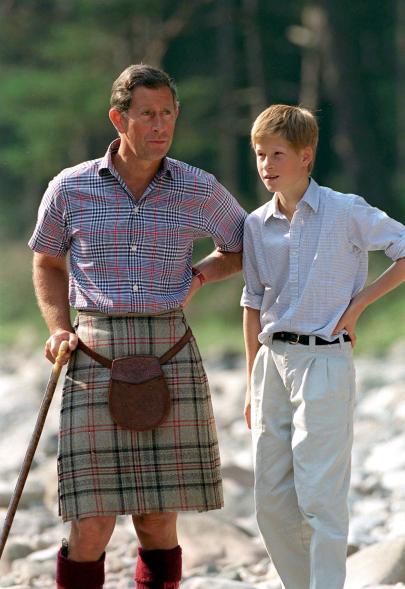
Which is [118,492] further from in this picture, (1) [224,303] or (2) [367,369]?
(1) [224,303]

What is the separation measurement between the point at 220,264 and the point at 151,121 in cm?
56

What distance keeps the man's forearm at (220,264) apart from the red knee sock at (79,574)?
0.90m

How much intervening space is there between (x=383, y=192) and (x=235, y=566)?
16.5 meters

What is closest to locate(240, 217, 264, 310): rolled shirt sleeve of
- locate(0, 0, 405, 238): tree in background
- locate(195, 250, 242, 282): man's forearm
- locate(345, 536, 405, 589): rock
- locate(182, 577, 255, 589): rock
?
locate(195, 250, 242, 282): man's forearm

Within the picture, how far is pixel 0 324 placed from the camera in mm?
21219

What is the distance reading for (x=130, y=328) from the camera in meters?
3.89

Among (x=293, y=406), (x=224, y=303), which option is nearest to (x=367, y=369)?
(x=224, y=303)

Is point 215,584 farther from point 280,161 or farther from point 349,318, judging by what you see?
point 280,161

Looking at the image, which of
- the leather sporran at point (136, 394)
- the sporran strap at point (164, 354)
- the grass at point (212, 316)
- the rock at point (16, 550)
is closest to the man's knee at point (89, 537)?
the leather sporran at point (136, 394)

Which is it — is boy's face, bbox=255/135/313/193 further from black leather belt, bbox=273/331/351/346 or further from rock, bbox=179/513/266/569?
rock, bbox=179/513/266/569

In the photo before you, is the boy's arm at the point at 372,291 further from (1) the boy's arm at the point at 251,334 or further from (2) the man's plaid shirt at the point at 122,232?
(2) the man's plaid shirt at the point at 122,232

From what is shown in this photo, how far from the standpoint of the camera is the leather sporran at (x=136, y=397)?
3.85 metres

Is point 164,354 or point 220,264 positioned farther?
point 220,264

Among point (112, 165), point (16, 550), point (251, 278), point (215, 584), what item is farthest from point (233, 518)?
point (112, 165)
